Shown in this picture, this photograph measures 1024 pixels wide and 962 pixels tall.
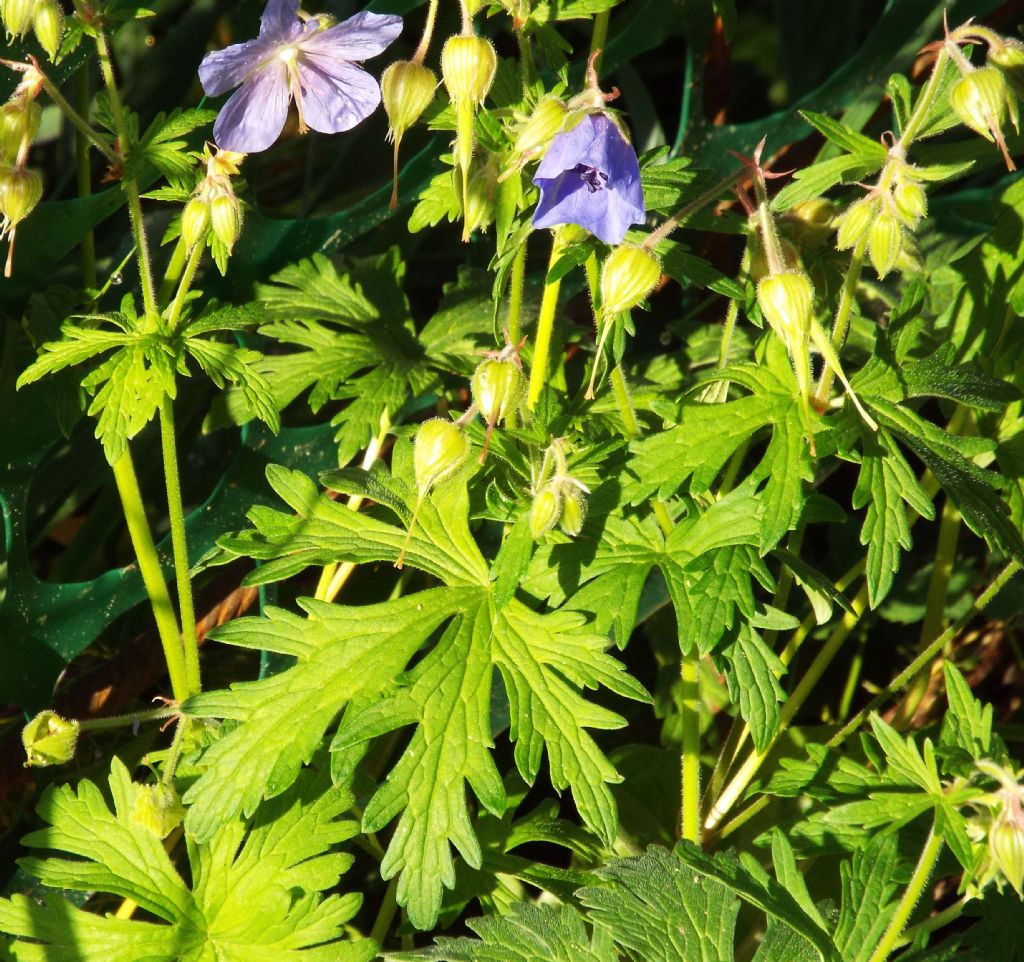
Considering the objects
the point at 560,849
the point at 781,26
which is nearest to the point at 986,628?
the point at 560,849

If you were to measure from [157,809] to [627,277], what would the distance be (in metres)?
0.89

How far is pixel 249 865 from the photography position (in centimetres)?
153

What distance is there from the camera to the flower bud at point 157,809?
1531 millimetres

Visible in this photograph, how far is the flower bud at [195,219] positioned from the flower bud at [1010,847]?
1151 mm

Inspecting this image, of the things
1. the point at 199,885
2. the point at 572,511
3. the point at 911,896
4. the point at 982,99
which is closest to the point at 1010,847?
the point at 911,896

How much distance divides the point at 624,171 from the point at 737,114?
1846 millimetres

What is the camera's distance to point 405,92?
4.57ft

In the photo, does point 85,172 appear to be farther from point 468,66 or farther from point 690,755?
point 690,755

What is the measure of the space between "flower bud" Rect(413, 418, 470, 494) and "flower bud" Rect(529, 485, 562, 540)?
0.10 metres

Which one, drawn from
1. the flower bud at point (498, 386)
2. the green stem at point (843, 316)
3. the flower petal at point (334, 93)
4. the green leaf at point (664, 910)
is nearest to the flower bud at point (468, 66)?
the flower petal at point (334, 93)

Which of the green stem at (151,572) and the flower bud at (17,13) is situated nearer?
the flower bud at (17,13)

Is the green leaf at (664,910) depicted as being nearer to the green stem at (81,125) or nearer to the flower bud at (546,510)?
the flower bud at (546,510)

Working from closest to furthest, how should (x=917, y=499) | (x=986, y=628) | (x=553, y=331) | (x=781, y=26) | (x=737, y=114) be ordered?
(x=917, y=499) → (x=553, y=331) → (x=986, y=628) → (x=781, y=26) → (x=737, y=114)

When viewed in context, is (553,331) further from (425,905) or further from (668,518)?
(425,905)
